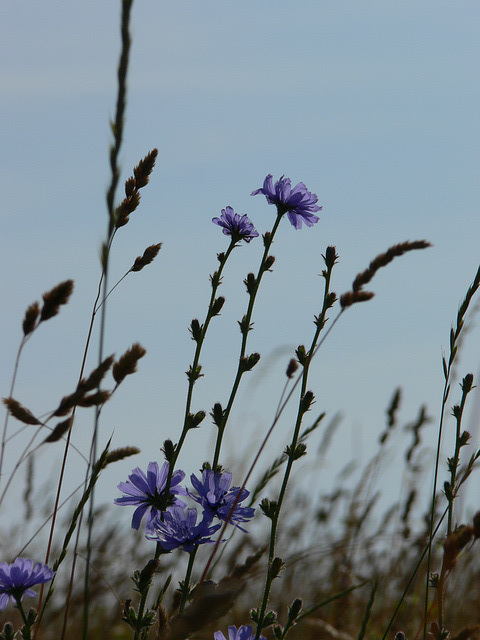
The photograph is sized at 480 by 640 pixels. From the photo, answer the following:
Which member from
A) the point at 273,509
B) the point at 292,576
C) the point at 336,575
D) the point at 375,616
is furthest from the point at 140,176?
the point at 292,576

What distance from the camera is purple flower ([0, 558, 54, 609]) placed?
1482mm

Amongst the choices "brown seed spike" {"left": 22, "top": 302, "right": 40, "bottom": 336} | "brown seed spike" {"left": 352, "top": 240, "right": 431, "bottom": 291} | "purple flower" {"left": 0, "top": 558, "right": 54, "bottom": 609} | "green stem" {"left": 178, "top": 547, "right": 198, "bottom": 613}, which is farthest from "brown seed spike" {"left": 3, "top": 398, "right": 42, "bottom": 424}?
"brown seed spike" {"left": 352, "top": 240, "right": 431, "bottom": 291}

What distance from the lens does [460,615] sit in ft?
11.6

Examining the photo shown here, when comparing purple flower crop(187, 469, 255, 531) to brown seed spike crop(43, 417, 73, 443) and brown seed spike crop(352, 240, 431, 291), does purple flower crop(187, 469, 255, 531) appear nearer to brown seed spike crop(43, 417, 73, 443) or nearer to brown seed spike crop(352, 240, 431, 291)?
brown seed spike crop(43, 417, 73, 443)

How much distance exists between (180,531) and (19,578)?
0.34m

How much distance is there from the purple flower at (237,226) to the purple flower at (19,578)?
1027mm

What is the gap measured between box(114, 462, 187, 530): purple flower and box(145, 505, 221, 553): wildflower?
0.06 metres

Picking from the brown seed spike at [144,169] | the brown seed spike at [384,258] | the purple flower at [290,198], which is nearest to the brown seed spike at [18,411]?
the brown seed spike at [144,169]

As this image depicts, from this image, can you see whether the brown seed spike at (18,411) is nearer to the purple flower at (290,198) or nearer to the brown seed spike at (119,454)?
the brown seed spike at (119,454)

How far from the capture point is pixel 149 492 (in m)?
1.70

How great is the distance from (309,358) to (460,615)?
2416mm

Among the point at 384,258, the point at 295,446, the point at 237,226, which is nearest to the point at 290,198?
the point at 237,226

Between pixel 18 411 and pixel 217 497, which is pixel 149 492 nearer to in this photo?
pixel 217 497

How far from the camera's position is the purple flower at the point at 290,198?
7.15 ft
